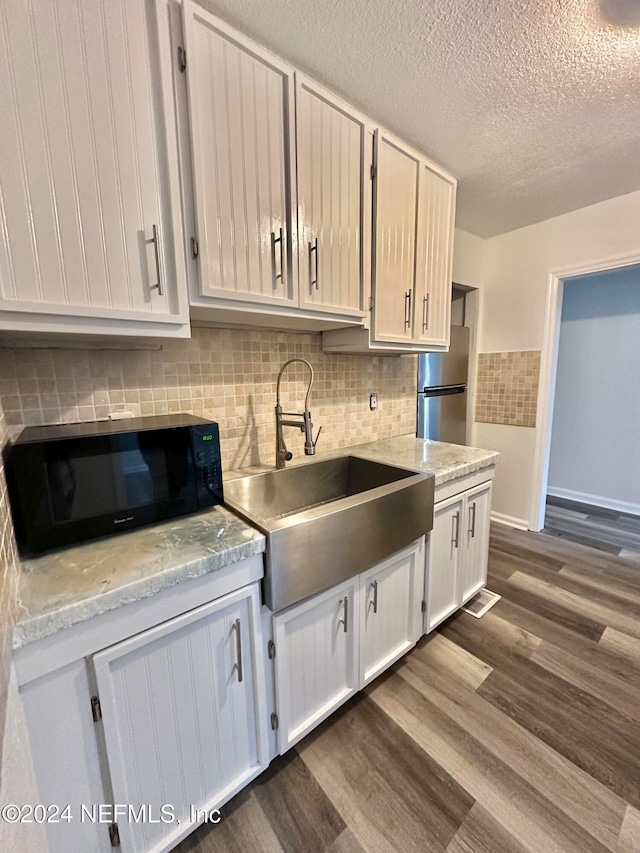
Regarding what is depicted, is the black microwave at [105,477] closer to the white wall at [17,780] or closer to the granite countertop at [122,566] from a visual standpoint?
the granite countertop at [122,566]

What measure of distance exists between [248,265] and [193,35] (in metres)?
0.61

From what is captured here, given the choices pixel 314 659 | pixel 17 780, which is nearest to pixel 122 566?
pixel 17 780

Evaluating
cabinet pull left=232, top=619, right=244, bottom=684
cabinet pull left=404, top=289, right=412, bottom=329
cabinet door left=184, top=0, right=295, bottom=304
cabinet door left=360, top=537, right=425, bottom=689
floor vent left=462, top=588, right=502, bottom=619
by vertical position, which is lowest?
floor vent left=462, top=588, right=502, bottom=619

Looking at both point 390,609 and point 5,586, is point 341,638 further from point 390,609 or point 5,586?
point 5,586

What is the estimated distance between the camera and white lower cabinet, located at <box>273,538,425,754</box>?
1.11 m

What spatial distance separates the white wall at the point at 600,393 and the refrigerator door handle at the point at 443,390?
1.50 meters

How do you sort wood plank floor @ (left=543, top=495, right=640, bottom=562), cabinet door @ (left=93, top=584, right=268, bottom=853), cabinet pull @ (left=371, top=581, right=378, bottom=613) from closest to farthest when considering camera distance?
cabinet door @ (left=93, top=584, right=268, bottom=853)
cabinet pull @ (left=371, top=581, right=378, bottom=613)
wood plank floor @ (left=543, top=495, right=640, bottom=562)

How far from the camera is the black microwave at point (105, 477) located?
812mm

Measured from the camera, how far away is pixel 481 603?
1998mm

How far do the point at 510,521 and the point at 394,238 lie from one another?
2.55 meters

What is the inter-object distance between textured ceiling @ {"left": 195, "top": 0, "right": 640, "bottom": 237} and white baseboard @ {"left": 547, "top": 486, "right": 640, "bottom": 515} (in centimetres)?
285

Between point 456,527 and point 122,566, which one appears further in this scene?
point 456,527

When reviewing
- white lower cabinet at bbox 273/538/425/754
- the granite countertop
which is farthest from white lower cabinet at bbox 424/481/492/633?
the granite countertop

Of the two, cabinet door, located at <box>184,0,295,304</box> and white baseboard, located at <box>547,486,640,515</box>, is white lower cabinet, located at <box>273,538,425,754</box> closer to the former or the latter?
cabinet door, located at <box>184,0,295,304</box>
